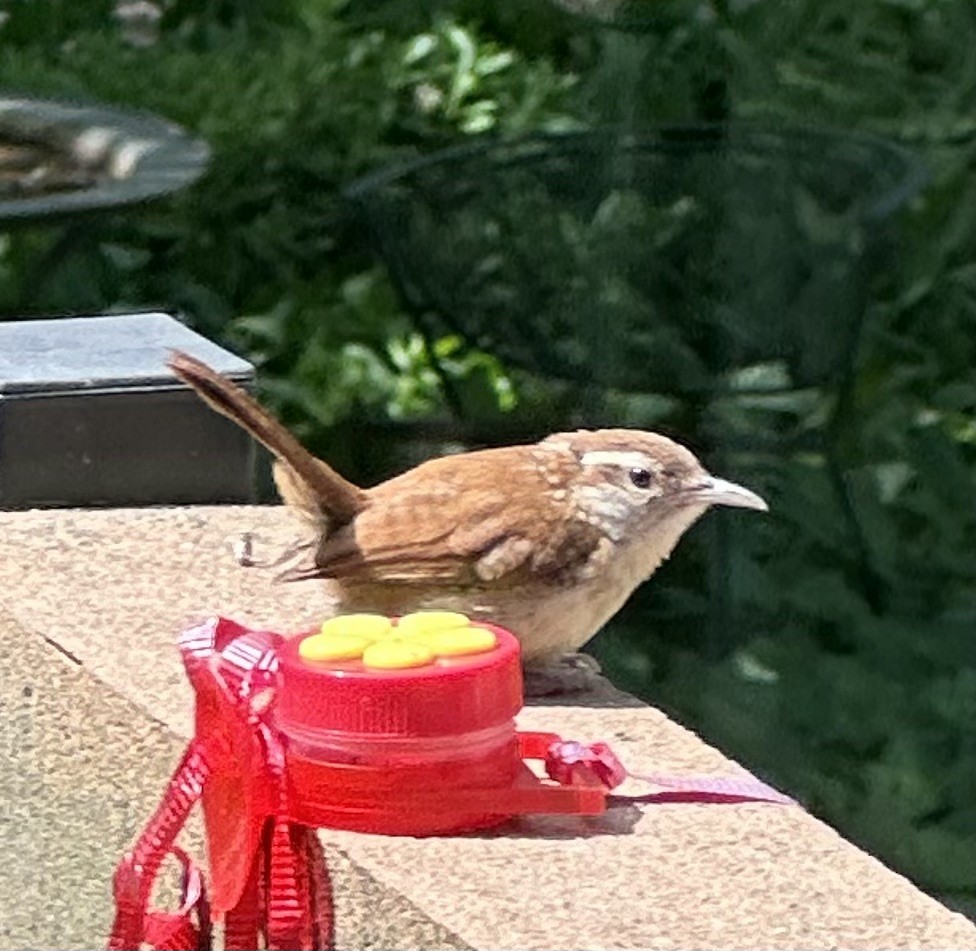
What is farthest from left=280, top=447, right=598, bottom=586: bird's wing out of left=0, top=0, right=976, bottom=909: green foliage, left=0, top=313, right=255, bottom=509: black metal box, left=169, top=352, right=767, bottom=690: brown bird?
left=0, top=0, right=976, bottom=909: green foliage

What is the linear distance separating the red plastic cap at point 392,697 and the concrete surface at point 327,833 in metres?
0.14

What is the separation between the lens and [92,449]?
3.74 meters

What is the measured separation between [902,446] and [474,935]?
510cm

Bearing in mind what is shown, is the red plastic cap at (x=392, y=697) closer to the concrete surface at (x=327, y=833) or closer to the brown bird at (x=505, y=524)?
the concrete surface at (x=327, y=833)

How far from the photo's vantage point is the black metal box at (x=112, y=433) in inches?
145

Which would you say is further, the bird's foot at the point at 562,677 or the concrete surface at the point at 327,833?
the bird's foot at the point at 562,677

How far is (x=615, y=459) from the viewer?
3559mm

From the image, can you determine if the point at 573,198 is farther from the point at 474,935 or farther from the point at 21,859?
the point at 474,935

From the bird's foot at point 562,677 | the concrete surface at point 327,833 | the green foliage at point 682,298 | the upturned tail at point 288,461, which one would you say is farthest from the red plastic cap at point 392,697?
the green foliage at point 682,298

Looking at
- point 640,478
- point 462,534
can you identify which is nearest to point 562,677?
point 462,534

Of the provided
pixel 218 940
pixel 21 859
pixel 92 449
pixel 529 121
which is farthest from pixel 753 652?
pixel 218 940

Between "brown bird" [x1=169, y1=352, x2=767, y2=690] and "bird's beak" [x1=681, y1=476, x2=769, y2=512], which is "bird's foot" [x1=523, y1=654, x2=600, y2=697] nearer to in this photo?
"brown bird" [x1=169, y1=352, x2=767, y2=690]

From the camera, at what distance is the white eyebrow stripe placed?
3.54 m

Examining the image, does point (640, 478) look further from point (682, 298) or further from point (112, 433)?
point (682, 298)
